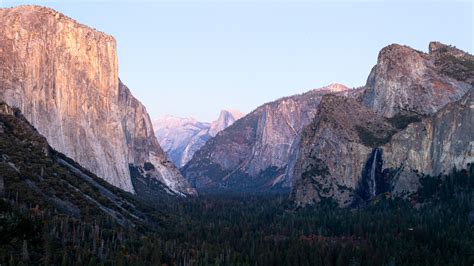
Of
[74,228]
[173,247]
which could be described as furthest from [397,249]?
[74,228]

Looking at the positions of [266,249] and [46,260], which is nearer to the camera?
[46,260]

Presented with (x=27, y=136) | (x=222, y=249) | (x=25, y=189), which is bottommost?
(x=222, y=249)

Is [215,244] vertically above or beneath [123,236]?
beneath

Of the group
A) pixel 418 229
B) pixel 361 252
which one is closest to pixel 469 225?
pixel 418 229

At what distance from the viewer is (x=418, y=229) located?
604 ft

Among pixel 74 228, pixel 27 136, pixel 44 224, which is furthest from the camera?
pixel 27 136

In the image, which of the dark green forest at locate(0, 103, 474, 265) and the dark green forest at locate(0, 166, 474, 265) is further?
the dark green forest at locate(0, 103, 474, 265)

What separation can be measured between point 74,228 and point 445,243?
9632 centimetres

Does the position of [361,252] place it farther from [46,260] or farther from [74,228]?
[46,260]

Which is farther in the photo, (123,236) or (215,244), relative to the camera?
(215,244)

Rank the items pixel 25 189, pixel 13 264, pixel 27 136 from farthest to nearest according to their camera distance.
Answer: pixel 27 136
pixel 25 189
pixel 13 264

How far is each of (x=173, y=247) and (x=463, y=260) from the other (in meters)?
69.3

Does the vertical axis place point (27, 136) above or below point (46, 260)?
above

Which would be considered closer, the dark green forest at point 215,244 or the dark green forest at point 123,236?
the dark green forest at point 215,244
